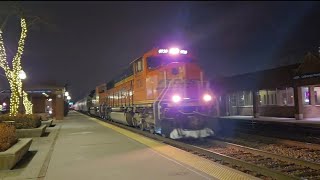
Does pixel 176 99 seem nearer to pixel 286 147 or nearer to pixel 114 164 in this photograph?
pixel 286 147

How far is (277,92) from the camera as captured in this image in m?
33.2

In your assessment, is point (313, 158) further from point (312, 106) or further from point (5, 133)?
point (312, 106)

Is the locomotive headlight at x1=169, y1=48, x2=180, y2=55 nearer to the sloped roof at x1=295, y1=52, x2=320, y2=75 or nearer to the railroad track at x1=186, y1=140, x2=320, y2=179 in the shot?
the railroad track at x1=186, y1=140, x2=320, y2=179

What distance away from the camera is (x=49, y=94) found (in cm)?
4478

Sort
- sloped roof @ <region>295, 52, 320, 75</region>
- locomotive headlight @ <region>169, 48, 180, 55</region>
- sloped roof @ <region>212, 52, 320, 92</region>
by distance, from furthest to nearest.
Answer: sloped roof @ <region>212, 52, 320, 92</region> < sloped roof @ <region>295, 52, 320, 75</region> < locomotive headlight @ <region>169, 48, 180, 55</region>

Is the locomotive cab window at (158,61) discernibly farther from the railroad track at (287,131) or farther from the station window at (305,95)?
the station window at (305,95)

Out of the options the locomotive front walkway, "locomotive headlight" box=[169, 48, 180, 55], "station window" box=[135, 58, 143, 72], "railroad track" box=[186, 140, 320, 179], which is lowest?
"railroad track" box=[186, 140, 320, 179]

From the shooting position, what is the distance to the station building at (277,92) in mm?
27922

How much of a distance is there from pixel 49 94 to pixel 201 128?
3237cm

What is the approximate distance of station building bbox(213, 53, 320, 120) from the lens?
2792 cm

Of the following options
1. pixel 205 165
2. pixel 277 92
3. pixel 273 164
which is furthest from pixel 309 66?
pixel 205 165

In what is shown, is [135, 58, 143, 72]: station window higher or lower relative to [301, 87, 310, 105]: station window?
higher

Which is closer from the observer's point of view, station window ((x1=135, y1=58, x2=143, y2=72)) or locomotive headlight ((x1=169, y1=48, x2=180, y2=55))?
locomotive headlight ((x1=169, y1=48, x2=180, y2=55))

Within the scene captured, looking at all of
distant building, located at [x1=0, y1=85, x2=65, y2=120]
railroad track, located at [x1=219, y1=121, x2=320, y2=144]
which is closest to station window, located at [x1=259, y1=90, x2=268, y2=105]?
railroad track, located at [x1=219, y1=121, x2=320, y2=144]
